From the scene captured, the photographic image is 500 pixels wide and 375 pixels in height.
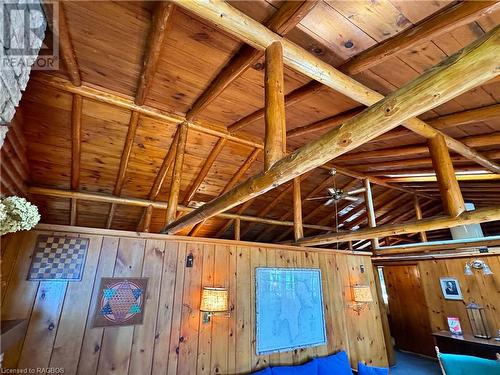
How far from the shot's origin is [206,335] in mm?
2996

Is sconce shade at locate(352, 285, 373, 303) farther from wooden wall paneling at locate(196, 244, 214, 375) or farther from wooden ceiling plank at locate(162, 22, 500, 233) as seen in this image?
wooden ceiling plank at locate(162, 22, 500, 233)

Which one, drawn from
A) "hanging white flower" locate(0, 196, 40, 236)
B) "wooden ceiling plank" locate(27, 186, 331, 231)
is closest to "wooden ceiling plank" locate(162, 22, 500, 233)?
"hanging white flower" locate(0, 196, 40, 236)

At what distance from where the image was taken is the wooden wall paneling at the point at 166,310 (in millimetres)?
2680

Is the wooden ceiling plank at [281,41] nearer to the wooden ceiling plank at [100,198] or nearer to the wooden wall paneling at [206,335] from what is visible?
the wooden wall paneling at [206,335]

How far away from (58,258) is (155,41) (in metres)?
2.30

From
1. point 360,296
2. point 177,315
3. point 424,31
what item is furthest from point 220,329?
point 424,31

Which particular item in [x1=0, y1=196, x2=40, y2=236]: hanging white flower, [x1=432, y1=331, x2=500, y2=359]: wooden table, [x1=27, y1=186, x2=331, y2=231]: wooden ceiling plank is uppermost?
[x1=27, y1=186, x2=331, y2=231]: wooden ceiling plank

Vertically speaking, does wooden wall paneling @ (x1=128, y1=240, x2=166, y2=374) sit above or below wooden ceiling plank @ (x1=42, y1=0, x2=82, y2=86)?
below

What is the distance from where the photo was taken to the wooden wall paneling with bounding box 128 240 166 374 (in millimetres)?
2586

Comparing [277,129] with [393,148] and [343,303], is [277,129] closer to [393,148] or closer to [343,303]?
[393,148]

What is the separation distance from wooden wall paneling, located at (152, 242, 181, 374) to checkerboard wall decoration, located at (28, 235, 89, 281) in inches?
33.6

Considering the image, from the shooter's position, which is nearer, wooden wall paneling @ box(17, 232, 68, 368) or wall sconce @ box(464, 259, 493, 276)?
wooden wall paneling @ box(17, 232, 68, 368)

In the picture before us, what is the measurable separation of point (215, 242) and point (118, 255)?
117cm

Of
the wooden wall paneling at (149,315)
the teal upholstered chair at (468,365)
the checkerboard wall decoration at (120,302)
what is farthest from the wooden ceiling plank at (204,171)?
the teal upholstered chair at (468,365)
